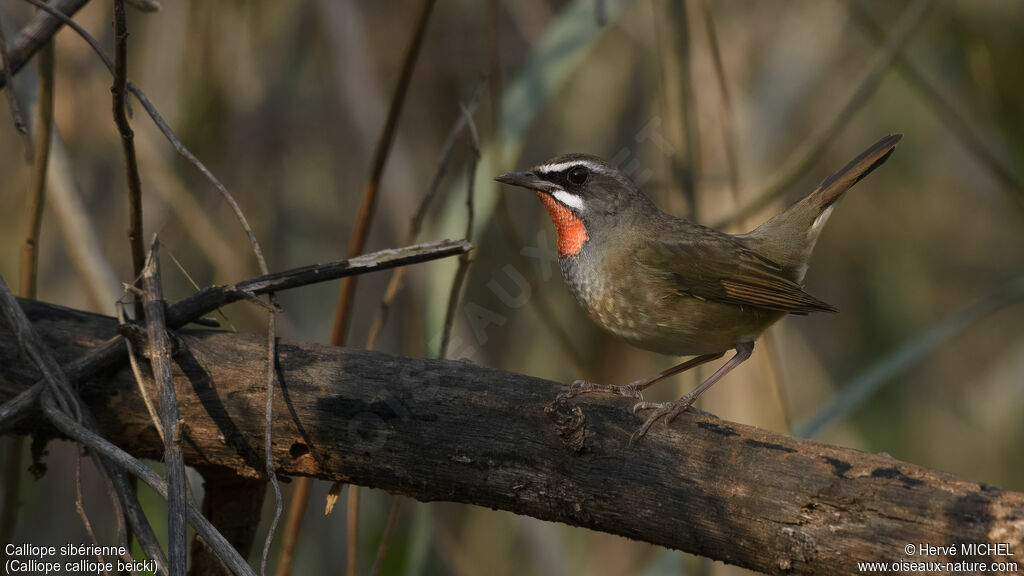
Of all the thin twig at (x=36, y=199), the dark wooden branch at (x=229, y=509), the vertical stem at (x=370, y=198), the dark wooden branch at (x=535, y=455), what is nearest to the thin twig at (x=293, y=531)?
the vertical stem at (x=370, y=198)

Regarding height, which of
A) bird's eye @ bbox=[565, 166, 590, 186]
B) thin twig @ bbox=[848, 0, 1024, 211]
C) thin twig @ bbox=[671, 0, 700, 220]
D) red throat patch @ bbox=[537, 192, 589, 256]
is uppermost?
thin twig @ bbox=[848, 0, 1024, 211]

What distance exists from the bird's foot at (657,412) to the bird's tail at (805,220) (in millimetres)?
1563

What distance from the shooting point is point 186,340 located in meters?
2.57

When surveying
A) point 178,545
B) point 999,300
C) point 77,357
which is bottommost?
point 178,545

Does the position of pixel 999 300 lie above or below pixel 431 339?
above

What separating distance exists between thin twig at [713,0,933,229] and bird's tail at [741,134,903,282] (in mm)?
119

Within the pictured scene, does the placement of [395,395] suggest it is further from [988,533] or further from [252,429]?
[988,533]

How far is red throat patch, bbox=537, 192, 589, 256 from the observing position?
3.71m

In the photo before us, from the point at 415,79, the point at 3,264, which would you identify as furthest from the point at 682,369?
the point at 3,264

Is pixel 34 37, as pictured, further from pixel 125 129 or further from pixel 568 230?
pixel 568 230

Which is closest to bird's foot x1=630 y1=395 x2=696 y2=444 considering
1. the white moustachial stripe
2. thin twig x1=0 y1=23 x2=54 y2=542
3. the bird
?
the bird

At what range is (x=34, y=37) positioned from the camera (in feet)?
9.32

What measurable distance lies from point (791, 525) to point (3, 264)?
490cm

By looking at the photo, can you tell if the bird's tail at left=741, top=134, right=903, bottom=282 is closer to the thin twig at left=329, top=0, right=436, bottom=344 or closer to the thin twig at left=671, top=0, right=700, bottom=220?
the thin twig at left=671, top=0, right=700, bottom=220
